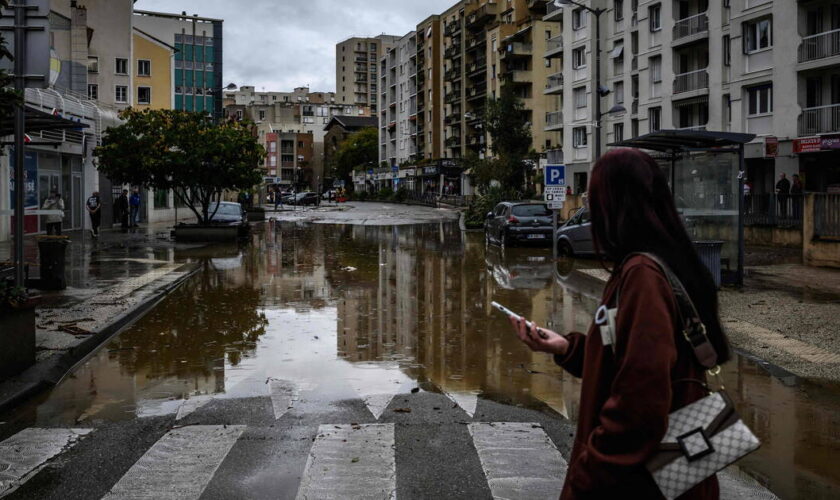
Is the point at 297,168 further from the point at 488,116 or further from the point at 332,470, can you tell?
the point at 332,470

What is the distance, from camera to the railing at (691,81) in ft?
137

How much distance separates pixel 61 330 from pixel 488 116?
49.7m

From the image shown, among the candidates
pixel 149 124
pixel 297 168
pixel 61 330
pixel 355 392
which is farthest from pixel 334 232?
pixel 297 168

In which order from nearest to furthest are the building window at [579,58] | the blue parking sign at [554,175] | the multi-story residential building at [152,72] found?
the blue parking sign at [554,175] → the building window at [579,58] → the multi-story residential building at [152,72]

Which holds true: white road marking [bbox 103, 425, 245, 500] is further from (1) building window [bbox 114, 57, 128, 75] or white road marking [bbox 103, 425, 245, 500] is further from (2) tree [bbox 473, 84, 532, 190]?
(1) building window [bbox 114, 57, 128, 75]

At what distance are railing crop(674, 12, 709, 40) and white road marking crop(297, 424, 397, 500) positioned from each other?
132ft

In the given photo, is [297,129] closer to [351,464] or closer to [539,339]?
[351,464]

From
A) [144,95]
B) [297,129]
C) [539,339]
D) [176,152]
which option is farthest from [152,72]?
[297,129]

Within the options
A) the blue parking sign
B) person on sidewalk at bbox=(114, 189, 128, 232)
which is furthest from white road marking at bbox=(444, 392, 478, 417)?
person on sidewalk at bbox=(114, 189, 128, 232)

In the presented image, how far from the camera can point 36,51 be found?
9867mm

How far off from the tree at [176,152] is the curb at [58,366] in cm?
1745

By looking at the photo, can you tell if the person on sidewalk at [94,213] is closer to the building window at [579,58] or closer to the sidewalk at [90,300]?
the sidewalk at [90,300]

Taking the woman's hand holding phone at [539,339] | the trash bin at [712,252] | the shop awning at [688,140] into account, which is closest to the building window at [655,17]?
the shop awning at [688,140]

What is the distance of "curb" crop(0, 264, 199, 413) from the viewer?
283 inches
